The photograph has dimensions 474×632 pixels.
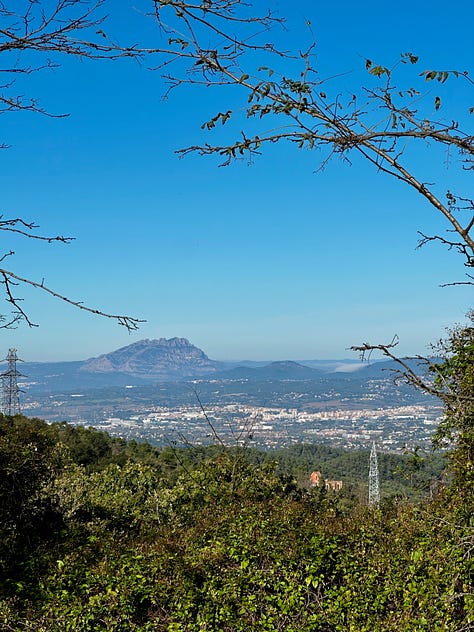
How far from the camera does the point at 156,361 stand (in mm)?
146250

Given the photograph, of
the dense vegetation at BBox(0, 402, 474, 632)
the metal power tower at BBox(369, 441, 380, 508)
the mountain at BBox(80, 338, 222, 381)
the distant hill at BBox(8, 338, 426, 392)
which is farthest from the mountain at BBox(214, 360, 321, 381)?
the dense vegetation at BBox(0, 402, 474, 632)

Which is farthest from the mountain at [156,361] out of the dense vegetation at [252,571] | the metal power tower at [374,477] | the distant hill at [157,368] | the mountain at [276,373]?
the dense vegetation at [252,571]

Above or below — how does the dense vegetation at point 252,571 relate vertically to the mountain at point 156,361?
below

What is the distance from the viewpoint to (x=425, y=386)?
151cm

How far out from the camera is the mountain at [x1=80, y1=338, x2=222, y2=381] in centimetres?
13838

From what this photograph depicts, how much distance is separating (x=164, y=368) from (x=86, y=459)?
12477cm

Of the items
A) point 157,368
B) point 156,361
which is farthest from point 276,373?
point 156,361

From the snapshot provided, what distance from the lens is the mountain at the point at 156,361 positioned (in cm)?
13838

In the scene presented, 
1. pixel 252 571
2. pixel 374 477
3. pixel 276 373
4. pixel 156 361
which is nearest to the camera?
pixel 252 571

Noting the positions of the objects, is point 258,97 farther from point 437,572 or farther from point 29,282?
point 437,572

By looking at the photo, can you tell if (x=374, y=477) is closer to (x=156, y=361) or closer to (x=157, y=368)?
(x=157, y=368)

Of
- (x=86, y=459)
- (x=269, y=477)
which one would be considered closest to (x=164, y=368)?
(x=86, y=459)

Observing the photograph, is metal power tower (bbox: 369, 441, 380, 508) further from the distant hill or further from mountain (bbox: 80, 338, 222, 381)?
mountain (bbox: 80, 338, 222, 381)

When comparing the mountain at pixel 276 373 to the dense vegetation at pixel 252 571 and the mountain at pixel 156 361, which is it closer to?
the mountain at pixel 156 361
